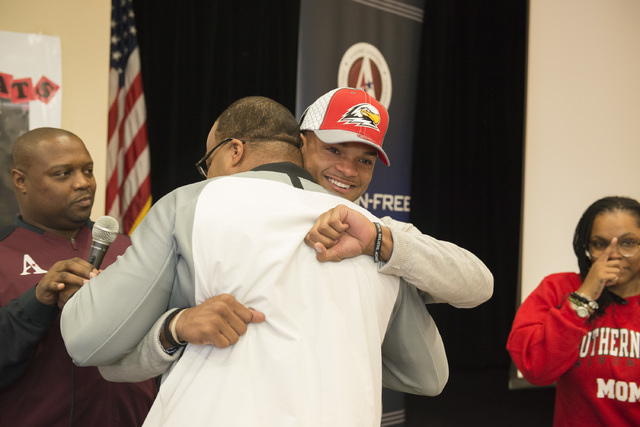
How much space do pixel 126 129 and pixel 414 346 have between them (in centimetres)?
277

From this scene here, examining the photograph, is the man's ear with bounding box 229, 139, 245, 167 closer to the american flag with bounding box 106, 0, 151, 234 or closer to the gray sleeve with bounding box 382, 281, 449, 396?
the gray sleeve with bounding box 382, 281, 449, 396

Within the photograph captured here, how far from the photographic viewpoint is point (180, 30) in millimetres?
4082

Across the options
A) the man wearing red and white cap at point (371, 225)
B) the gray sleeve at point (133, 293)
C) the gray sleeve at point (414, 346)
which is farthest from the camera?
the gray sleeve at point (414, 346)

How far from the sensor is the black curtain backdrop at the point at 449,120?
411 centimetres

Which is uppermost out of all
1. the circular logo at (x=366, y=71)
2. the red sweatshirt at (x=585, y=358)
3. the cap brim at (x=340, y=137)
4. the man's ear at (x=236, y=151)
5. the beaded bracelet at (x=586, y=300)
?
the circular logo at (x=366, y=71)

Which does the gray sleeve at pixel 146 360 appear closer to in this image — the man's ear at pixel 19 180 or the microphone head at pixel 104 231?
the microphone head at pixel 104 231

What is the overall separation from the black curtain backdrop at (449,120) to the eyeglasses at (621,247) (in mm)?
2590

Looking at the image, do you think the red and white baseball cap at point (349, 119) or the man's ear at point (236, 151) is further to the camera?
the red and white baseball cap at point (349, 119)

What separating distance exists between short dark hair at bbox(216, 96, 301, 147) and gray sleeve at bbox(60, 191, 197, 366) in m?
0.30

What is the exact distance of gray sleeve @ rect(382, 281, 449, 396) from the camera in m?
1.43

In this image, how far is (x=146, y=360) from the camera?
1268mm

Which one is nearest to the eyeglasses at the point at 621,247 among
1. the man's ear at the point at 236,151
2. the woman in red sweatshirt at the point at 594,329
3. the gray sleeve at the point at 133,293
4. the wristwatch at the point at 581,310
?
the woman in red sweatshirt at the point at 594,329

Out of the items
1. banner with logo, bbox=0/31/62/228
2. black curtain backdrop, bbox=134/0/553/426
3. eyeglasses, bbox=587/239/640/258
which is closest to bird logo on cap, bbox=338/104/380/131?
eyeglasses, bbox=587/239/640/258

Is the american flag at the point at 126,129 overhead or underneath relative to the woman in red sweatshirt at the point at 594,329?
overhead
